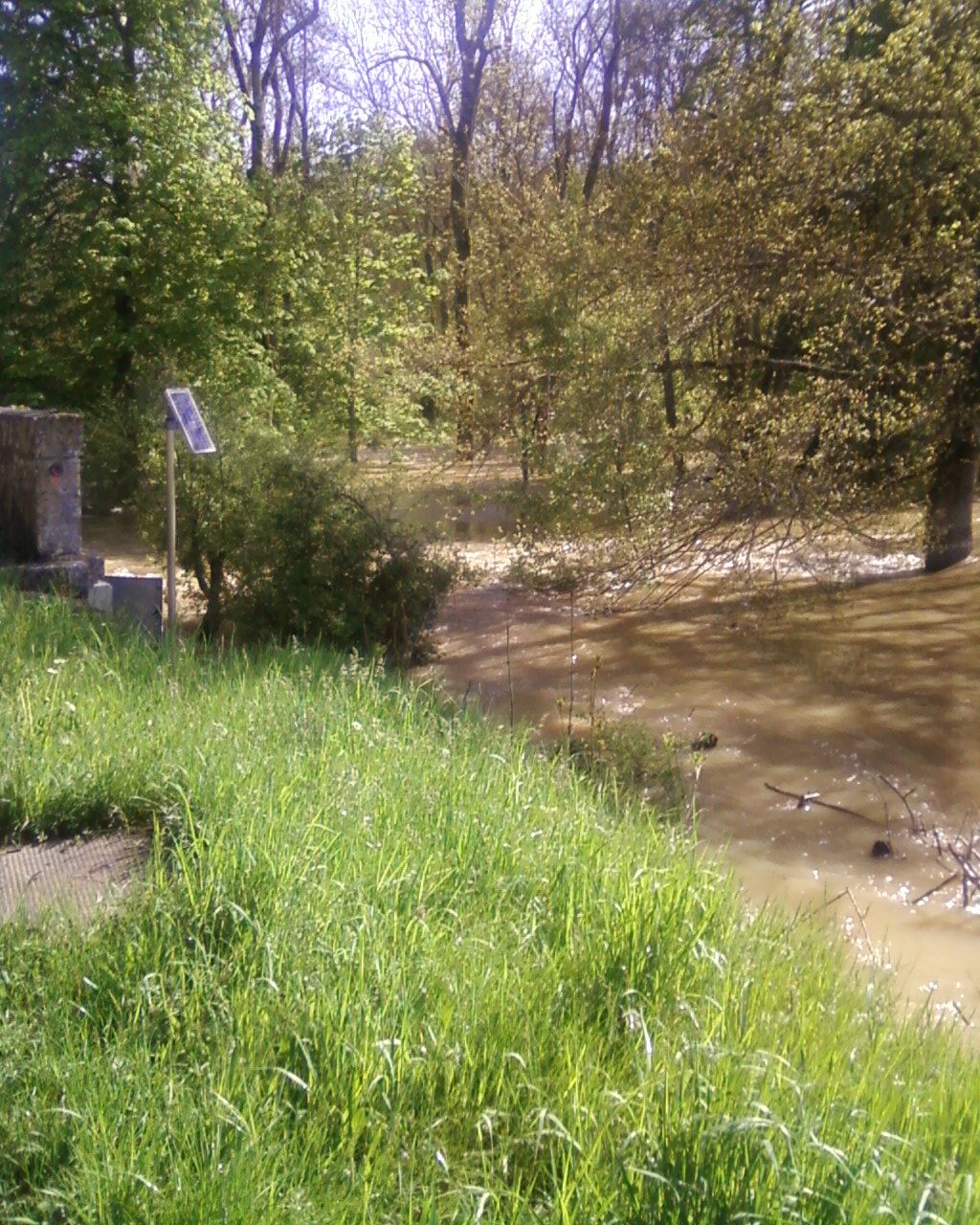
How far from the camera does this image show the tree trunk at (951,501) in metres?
14.6

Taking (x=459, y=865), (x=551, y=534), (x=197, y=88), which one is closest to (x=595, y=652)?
(x=551, y=534)

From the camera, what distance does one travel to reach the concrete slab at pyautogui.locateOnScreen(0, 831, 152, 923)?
457cm

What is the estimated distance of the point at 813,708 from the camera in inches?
491

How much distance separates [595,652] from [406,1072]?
440 inches

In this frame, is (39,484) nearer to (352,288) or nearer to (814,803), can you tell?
(814,803)

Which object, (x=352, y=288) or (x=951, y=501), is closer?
(x=951, y=501)

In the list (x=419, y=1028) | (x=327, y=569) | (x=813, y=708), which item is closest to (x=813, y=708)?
(x=813, y=708)

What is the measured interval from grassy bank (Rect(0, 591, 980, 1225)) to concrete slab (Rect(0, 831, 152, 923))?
137 millimetres

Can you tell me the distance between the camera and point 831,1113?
138 inches

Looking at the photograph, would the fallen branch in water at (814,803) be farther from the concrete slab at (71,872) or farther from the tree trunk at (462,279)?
the tree trunk at (462,279)

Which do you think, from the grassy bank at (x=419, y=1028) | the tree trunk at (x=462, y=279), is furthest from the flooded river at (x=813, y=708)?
the tree trunk at (x=462, y=279)

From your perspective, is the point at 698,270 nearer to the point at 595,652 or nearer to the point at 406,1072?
the point at 595,652

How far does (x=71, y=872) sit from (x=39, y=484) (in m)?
6.87

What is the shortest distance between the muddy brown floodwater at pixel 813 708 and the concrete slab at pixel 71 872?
3441 mm
